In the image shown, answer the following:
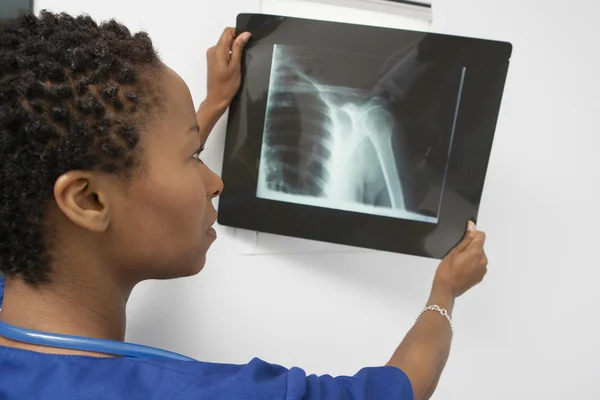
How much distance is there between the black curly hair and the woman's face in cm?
2

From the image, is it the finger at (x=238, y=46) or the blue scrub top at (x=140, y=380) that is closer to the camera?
the blue scrub top at (x=140, y=380)

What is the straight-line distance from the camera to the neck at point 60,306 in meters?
0.49

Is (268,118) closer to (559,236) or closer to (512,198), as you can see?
(512,198)

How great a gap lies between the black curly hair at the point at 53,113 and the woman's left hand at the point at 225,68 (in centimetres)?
25

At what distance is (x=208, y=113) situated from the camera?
742 mm

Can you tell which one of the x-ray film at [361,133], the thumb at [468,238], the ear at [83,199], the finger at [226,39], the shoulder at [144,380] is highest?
the finger at [226,39]

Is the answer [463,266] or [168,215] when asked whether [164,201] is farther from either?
[463,266]

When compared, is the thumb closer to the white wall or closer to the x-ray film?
the x-ray film

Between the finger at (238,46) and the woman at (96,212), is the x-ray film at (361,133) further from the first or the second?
the woman at (96,212)

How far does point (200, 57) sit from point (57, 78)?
36 centimetres

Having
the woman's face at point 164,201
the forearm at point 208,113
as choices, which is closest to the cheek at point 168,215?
the woman's face at point 164,201

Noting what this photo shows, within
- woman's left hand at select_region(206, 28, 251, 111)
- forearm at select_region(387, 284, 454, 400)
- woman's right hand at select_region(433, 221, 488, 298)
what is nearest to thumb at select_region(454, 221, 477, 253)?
woman's right hand at select_region(433, 221, 488, 298)

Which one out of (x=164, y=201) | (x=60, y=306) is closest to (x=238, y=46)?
(x=164, y=201)

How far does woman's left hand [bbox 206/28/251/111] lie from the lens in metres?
0.73
